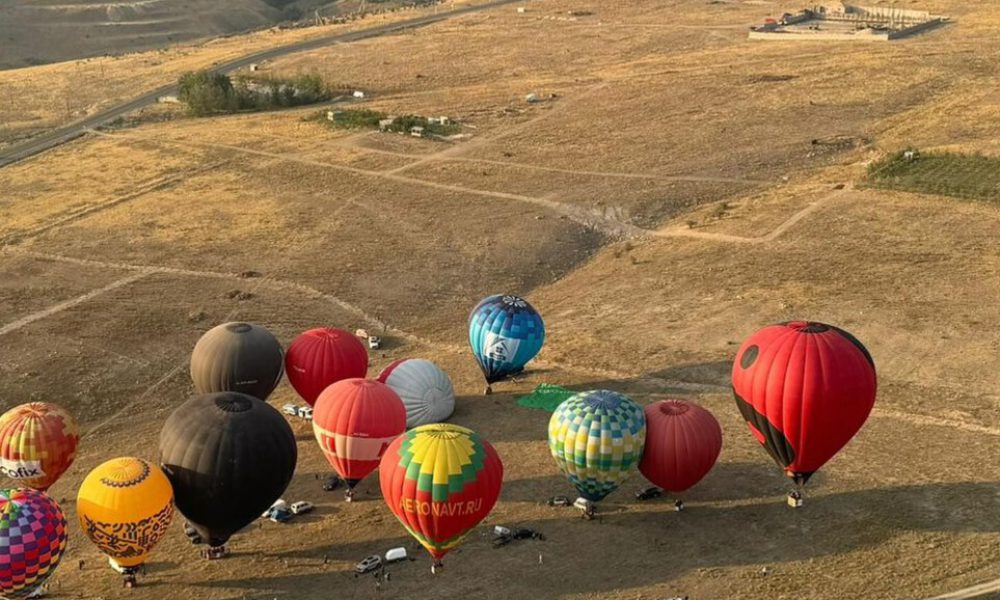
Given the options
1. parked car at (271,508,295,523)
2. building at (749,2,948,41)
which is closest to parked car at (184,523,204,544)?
parked car at (271,508,295,523)

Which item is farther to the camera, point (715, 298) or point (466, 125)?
point (466, 125)

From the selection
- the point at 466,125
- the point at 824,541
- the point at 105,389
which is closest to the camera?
the point at 824,541

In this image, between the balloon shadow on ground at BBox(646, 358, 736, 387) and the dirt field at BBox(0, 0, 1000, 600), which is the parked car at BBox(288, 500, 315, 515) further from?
the balloon shadow on ground at BBox(646, 358, 736, 387)

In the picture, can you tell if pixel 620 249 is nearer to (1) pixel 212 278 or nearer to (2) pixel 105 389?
(1) pixel 212 278

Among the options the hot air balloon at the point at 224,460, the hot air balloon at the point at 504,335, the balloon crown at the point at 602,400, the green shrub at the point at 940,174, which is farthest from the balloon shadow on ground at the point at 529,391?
the green shrub at the point at 940,174

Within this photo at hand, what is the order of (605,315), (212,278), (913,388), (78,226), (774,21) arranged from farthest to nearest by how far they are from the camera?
(774,21) < (78,226) < (212,278) < (605,315) < (913,388)

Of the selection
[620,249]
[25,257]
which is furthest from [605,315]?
[25,257]
